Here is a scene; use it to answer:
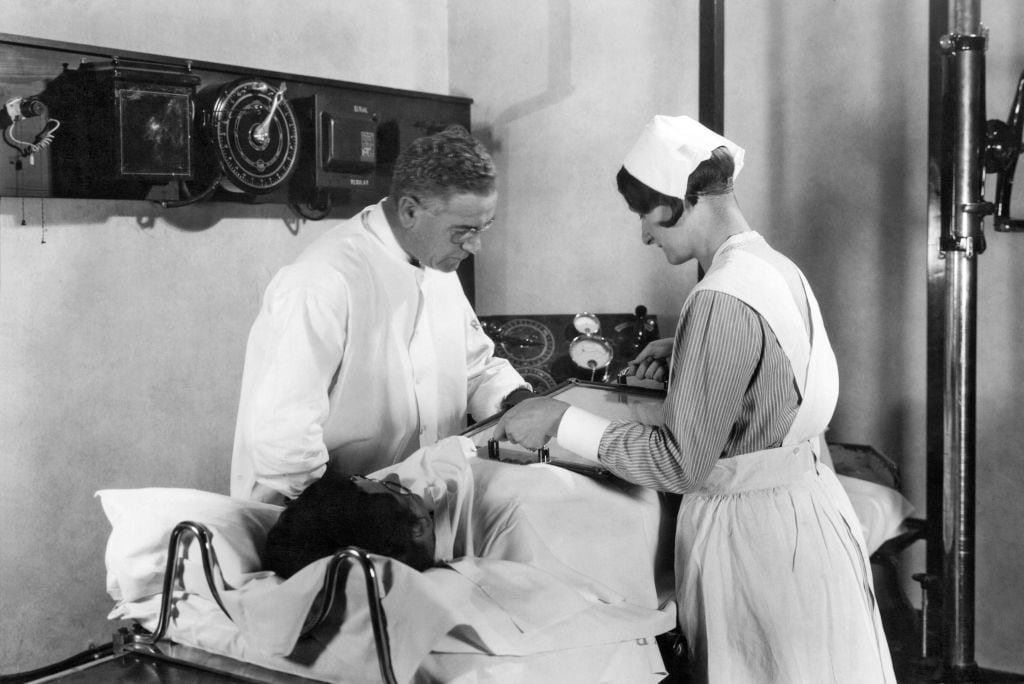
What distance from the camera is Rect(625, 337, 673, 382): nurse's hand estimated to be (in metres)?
2.27

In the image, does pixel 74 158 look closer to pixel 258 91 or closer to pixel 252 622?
pixel 258 91

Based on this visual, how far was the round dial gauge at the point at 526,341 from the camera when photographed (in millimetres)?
3572

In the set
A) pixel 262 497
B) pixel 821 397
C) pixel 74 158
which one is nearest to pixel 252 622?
pixel 262 497

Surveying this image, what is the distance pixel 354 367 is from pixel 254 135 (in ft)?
4.98

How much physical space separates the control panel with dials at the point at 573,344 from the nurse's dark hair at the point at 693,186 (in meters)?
1.57

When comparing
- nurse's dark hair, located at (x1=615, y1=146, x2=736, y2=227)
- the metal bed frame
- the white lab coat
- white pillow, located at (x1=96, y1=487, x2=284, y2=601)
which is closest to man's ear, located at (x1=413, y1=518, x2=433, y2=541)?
the metal bed frame

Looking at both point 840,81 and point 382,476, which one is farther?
point 840,81

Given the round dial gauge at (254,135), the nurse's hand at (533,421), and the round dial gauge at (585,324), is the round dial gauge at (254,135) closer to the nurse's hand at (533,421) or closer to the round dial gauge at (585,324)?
the round dial gauge at (585,324)

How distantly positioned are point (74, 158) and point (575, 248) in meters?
1.91

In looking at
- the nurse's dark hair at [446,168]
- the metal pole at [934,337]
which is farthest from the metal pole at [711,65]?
the nurse's dark hair at [446,168]

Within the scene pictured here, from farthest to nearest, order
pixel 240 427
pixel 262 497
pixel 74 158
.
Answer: pixel 74 158, pixel 240 427, pixel 262 497

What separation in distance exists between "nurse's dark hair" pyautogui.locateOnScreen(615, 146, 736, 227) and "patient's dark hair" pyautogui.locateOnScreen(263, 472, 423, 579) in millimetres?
741

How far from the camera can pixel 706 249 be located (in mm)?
1915

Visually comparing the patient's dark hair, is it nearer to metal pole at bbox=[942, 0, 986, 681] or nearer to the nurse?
the nurse
